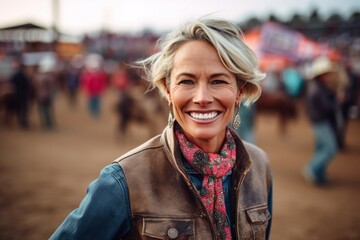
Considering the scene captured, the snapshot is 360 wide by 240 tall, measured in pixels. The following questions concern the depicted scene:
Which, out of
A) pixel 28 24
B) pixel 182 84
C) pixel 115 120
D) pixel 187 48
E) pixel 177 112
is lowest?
pixel 115 120

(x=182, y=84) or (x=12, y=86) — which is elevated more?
(x=182, y=84)

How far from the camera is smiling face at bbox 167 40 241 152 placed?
1.37m

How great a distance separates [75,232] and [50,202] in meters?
3.64

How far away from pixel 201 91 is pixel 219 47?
0.69 ft

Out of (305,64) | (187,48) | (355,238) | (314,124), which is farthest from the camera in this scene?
(305,64)

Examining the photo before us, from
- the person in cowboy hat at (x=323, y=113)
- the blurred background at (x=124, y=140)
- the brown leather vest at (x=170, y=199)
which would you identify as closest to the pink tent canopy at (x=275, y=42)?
the blurred background at (x=124, y=140)

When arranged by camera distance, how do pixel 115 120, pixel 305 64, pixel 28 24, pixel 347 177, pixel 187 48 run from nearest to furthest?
pixel 187 48 < pixel 347 177 < pixel 28 24 < pixel 115 120 < pixel 305 64

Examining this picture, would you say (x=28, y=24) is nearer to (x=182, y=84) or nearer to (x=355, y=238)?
(x=182, y=84)

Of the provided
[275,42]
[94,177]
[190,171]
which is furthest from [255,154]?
[275,42]

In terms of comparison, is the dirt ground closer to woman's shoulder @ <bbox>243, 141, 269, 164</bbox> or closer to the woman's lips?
woman's shoulder @ <bbox>243, 141, 269, 164</bbox>

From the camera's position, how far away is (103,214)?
121cm

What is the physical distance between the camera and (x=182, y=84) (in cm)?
142

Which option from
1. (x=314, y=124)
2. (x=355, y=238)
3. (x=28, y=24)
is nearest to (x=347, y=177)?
(x=314, y=124)

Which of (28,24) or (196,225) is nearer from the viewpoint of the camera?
(196,225)
